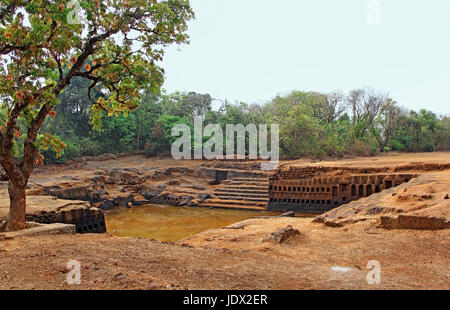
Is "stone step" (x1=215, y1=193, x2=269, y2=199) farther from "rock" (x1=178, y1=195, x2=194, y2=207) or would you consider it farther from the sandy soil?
the sandy soil

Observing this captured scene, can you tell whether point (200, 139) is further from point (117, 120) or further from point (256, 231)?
point (256, 231)

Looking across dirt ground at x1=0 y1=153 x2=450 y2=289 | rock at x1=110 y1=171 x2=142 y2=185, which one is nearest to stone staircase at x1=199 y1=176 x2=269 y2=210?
rock at x1=110 y1=171 x2=142 y2=185

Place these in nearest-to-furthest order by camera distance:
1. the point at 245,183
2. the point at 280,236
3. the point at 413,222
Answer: the point at 280,236
the point at 413,222
the point at 245,183

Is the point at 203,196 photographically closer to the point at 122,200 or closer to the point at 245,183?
the point at 245,183

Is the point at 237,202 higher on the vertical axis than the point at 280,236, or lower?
lower

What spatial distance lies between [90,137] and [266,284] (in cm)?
3208

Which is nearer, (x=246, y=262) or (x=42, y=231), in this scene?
(x=246, y=262)

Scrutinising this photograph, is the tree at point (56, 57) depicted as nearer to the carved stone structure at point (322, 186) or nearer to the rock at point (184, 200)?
the carved stone structure at point (322, 186)

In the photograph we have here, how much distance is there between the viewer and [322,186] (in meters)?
17.8

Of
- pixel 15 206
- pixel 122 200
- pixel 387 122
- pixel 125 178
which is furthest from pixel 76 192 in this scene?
pixel 387 122

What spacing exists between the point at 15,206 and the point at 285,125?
84.6ft

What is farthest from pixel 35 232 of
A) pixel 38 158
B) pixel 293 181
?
pixel 293 181

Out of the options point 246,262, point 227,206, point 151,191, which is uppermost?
point 246,262

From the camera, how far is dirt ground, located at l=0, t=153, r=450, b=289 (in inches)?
151
